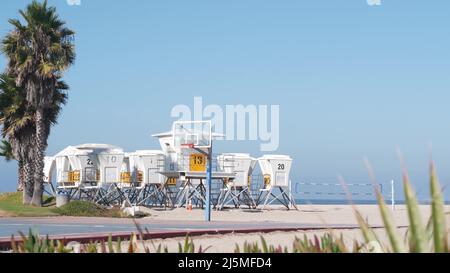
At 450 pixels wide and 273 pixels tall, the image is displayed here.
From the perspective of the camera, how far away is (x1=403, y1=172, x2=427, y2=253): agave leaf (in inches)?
132

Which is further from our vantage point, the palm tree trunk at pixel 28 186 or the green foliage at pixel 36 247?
the palm tree trunk at pixel 28 186

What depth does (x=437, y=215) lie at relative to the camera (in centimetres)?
336

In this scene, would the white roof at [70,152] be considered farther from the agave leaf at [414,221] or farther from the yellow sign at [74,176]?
the agave leaf at [414,221]

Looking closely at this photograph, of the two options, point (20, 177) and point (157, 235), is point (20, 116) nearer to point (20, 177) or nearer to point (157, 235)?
point (20, 177)

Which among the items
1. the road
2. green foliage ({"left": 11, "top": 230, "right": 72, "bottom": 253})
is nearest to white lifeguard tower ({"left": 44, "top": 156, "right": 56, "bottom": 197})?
the road

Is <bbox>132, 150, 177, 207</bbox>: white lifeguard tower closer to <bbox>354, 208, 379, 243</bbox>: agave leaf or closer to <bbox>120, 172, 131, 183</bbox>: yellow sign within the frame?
<bbox>120, 172, 131, 183</bbox>: yellow sign

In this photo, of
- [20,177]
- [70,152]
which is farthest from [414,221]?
[20,177]

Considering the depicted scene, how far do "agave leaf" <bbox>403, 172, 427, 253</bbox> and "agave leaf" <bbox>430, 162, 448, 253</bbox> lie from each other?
0.22 ft

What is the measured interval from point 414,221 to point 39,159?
3114 cm

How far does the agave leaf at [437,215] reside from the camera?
3352mm

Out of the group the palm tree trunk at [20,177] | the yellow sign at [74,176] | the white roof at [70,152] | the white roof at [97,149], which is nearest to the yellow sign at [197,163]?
the white roof at [97,149]

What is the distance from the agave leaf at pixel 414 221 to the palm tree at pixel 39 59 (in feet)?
99.4

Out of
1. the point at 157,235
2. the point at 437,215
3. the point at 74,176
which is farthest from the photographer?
the point at 74,176

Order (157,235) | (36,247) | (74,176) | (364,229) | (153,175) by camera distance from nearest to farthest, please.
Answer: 1. (364,229)
2. (36,247)
3. (157,235)
4. (153,175)
5. (74,176)
